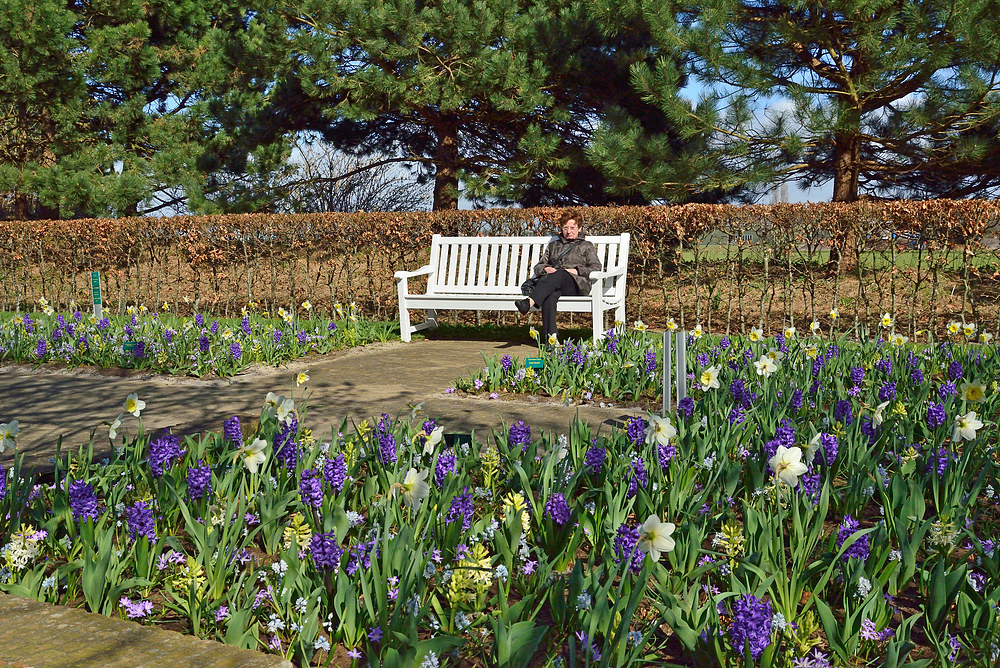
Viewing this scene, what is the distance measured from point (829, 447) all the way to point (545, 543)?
1026 millimetres

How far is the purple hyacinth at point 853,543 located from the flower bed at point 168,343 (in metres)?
4.50

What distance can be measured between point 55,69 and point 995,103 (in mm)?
14011

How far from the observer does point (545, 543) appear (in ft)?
8.33

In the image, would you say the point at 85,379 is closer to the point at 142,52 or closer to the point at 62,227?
the point at 62,227

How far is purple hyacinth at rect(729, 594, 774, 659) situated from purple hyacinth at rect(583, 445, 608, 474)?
1081 millimetres

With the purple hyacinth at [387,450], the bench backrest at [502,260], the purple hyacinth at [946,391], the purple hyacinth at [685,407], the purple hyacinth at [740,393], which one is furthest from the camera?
the bench backrest at [502,260]

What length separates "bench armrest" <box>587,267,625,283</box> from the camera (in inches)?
287

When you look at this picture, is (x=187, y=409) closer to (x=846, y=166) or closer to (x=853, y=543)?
(x=853, y=543)

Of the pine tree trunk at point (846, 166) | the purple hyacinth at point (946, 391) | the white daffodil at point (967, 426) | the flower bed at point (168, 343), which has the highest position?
the pine tree trunk at point (846, 166)

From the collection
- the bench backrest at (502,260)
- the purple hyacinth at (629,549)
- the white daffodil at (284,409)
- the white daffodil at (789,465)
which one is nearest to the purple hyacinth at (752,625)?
the purple hyacinth at (629,549)

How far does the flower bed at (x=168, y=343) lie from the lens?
20.3ft

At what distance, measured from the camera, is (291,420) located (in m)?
3.21

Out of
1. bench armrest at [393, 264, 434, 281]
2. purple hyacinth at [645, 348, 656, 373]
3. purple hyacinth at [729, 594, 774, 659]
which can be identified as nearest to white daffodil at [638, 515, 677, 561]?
purple hyacinth at [729, 594, 774, 659]

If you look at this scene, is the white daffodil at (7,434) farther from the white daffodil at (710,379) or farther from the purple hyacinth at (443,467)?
the white daffodil at (710,379)
